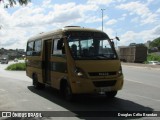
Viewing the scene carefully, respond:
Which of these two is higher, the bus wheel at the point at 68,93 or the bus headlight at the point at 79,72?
the bus headlight at the point at 79,72

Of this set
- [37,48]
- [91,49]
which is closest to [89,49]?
[91,49]

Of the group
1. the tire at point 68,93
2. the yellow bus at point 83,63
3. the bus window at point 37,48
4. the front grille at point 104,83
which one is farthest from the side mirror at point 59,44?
the bus window at point 37,48

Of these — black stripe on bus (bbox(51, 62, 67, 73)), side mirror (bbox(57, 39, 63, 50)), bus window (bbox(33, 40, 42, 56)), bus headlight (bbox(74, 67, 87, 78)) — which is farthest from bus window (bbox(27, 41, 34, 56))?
bus headlight (bbox(74, 67, 87, 78))

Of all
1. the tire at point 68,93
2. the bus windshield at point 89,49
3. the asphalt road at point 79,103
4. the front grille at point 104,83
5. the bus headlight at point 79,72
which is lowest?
the asphalt road at point 79,103

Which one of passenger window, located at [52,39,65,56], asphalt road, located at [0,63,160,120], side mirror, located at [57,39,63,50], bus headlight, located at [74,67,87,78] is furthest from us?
side mirror, located at [57,39,63,50]

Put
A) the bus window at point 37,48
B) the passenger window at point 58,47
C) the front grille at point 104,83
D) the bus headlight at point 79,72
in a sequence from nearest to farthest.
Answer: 1. the bus headlight at point 79,72
2. the front grille at point 104,83
3. the passenger window at point 58,47
4. the bus window at point 37,48

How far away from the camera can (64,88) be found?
13.2 metres

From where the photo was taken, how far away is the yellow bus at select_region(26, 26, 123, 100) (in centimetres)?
1195

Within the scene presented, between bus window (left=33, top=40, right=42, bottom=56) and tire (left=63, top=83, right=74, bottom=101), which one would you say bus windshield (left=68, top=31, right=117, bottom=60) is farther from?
bus window (left=33, top=40, right=42, bottom=56)

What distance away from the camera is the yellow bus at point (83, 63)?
12.0m

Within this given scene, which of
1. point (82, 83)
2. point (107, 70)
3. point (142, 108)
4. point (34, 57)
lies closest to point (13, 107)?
point (82, 83)

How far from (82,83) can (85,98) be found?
2.16 meters

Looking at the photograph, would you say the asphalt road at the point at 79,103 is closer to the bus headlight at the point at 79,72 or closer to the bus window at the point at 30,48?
the bus headlight at the point at 79,72

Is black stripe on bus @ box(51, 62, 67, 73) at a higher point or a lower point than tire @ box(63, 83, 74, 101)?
higher
